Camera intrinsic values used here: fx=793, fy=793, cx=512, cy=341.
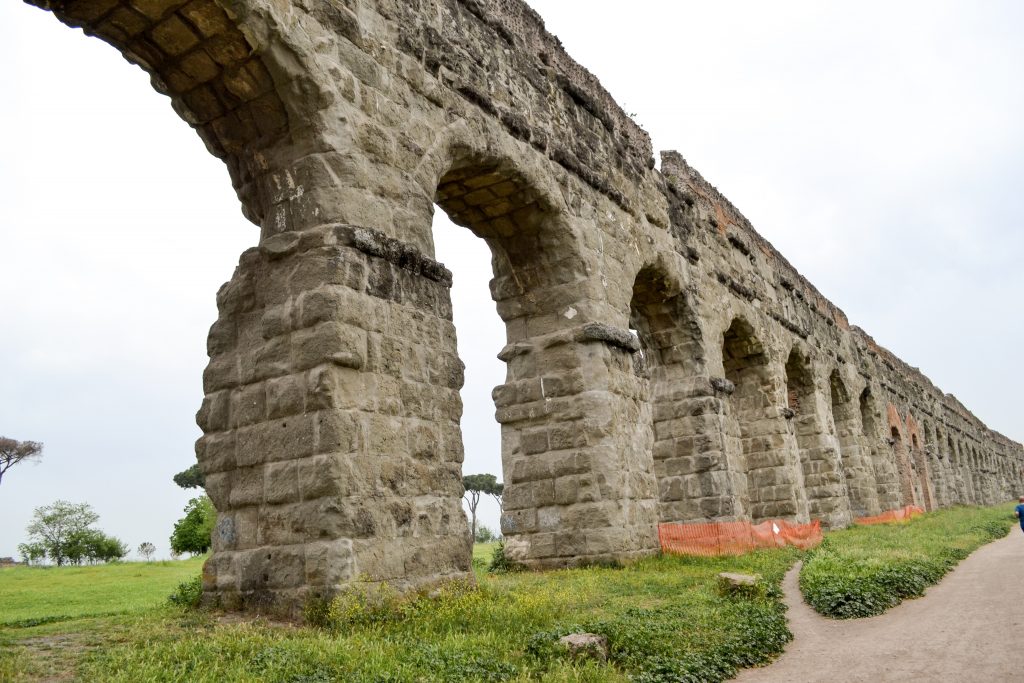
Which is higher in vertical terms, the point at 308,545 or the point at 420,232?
the point at 420,232

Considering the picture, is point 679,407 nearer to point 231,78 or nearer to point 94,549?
point 231,78

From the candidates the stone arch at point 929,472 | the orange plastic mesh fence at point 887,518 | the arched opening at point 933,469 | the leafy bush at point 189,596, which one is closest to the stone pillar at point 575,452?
the leafy bush at point 189,596

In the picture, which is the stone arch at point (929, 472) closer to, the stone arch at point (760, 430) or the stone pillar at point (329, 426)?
the stone arch at point (760, 430)

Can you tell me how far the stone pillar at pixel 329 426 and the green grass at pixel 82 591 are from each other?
61.4 inches

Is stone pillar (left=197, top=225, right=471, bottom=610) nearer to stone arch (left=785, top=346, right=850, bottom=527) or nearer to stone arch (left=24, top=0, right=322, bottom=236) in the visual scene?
stone arch (left=24, top=0, right=322, bottom=236)

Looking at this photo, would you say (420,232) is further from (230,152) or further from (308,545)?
(308,545)

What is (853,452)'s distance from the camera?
69.8 ft

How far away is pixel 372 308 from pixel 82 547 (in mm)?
32925

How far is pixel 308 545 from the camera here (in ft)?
17.0

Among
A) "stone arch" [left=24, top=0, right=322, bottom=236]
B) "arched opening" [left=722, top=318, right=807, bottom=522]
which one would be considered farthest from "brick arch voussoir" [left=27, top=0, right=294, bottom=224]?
"arched opening" [left=722, top=318, right=807, bottom=522]

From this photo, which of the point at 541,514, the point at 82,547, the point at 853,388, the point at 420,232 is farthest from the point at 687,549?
the point at 82,547

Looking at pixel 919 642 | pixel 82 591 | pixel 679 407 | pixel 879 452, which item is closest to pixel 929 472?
pixel 879 452

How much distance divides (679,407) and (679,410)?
0.16ft

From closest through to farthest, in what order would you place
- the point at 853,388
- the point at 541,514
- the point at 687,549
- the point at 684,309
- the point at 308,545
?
the point at 308,545
the point at 541,514
the point at 687,549
the point at 684,309
the point at 853,388
